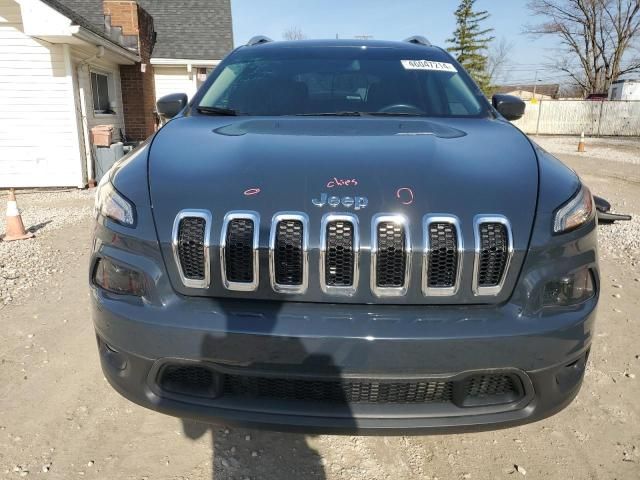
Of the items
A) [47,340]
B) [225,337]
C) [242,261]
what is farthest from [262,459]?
[47,340]

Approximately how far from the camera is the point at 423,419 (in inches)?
71.1

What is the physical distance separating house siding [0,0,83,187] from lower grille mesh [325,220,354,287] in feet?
30.7

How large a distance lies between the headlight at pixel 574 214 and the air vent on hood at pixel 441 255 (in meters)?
0.40

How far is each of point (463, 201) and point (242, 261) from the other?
832mm

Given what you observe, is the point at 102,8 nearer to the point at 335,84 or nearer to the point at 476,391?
the point at 335,84

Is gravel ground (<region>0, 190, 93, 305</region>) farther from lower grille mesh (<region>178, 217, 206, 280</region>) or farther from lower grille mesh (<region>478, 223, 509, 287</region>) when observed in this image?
lower grille mesh (<region>478, 223, 509, 287</region>)

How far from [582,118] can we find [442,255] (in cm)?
3193

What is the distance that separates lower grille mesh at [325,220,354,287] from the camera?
1.77 metres

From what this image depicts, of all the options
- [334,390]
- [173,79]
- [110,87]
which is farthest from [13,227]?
[173,79]

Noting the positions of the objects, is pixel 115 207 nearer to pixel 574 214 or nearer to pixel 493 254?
pixel 493 254

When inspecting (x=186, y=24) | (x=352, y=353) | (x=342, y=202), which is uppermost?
(x=186, y=24)

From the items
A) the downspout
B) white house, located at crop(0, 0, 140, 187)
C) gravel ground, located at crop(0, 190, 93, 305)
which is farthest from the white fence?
gravel ground, located at crop(0, 190, 93, 305)

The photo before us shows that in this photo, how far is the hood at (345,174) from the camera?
5.96 ft

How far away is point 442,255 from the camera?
176 centimetres
